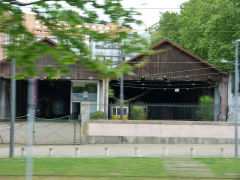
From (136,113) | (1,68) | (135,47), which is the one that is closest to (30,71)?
(135,47)

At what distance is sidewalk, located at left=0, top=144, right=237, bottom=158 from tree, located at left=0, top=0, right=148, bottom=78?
28.8 feet

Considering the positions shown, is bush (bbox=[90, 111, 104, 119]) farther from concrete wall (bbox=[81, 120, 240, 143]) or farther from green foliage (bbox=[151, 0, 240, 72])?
green foliage (bbox=[151, 0, 240, 72])

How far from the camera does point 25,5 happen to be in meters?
7.15

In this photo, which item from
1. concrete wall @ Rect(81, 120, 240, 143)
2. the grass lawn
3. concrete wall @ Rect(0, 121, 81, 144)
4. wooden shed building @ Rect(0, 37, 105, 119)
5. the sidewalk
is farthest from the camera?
wooden shed building @ Rect(0, 37, 105, 119)

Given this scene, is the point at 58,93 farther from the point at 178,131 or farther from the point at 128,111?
the point at 178,131

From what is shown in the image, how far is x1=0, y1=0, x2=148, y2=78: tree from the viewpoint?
6621mm

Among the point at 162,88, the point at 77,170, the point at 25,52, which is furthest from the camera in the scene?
the point at 162,88

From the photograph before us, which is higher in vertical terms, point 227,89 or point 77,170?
point 227,89

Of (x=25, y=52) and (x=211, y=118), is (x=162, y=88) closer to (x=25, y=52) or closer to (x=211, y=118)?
(x=211, y=118)

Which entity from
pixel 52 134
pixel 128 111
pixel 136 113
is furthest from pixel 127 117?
pixel 52 134

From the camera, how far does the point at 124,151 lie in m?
17.3

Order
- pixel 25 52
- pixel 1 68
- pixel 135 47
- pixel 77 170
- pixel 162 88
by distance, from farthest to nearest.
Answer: pixel 162 88, pixel 1 68, pixel 77 170, pixel 135 47, pixel 25 52

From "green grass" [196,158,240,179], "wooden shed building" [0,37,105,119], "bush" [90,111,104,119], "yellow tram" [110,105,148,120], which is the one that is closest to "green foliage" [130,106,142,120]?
"yellow tram" [110,105,148,120]

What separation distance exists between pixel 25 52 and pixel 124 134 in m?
14.4
